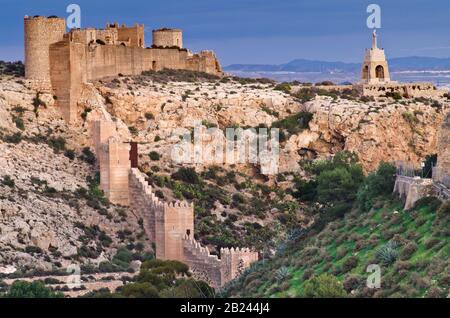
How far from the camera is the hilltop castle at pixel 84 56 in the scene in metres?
71.0

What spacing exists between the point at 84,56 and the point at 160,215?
9.02 m

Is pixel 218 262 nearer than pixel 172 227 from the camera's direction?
Yes

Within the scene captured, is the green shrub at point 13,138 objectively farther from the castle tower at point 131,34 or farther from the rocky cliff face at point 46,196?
the castle tower at point 131,34

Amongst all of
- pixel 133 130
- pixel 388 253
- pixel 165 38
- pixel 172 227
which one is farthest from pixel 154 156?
pixel 388 253

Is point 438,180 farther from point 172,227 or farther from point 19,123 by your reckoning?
point 19,123

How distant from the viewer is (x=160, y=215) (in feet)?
218

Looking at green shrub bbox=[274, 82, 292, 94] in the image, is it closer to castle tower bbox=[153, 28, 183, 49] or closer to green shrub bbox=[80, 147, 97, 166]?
castle tower bbox=[153, 28, 183, 49]

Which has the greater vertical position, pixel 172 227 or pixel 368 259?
pixel 368 259

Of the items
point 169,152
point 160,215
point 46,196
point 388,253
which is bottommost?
point 160,215

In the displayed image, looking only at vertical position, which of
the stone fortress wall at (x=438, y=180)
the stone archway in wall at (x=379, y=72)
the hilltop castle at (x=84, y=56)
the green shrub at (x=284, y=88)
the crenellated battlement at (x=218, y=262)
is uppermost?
the hilltop castle at (x=84, y=56)

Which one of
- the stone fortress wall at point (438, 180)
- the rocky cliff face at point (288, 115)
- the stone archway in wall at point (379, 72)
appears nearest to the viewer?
A: the stone fortress wall at point (438, 180)

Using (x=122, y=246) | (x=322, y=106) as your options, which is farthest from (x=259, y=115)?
(x=122, y=246)

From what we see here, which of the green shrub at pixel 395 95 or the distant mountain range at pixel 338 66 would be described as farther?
the distant mountain range at pixel 338 66

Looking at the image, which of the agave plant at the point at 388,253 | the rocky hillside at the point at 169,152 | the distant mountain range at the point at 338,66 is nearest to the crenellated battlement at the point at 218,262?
the rocky hillside at the point at 169,152
